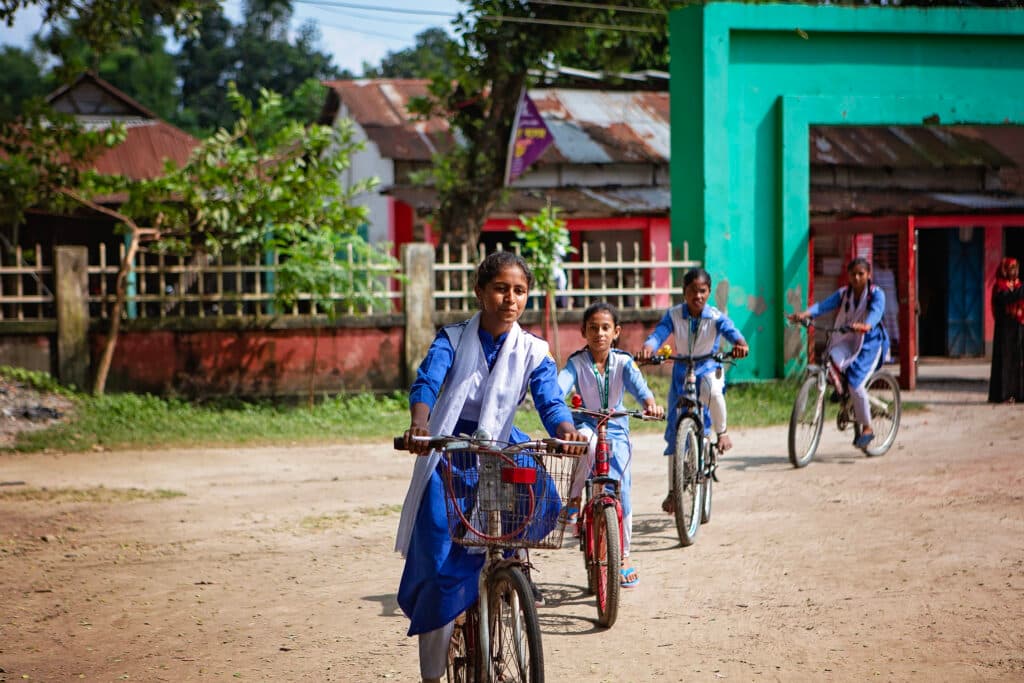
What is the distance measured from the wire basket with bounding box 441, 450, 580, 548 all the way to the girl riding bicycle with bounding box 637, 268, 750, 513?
402 centimetres

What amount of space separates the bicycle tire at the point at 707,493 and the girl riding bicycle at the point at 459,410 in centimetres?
327

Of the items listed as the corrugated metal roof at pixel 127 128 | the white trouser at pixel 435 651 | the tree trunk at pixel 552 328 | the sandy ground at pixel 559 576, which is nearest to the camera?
the white trouser at pixel 435 651

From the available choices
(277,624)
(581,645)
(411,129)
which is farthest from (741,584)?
(411,129)

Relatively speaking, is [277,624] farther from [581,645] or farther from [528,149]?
[528,149]

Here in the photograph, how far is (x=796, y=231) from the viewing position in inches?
563

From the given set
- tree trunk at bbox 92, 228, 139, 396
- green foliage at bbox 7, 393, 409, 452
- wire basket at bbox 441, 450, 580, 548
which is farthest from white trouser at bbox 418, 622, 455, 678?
tree trunk at bbox 92, 228, 139, 396

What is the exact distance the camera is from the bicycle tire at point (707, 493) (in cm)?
711

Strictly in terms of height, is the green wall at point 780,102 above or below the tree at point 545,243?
above

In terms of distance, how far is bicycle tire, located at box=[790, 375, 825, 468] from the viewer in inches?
364

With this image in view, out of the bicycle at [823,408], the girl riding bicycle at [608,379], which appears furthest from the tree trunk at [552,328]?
the girl riding bicycle at [608,379]

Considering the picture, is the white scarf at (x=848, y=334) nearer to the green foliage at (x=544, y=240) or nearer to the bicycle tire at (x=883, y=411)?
the bicycle tire at (x=883, y=411)

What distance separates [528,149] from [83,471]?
8412 millimetres

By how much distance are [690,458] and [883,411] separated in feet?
12.3

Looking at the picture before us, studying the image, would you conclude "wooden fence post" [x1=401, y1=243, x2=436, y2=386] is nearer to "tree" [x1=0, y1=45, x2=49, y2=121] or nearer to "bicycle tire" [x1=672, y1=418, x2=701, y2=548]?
"bicycle tire" [x1=672, y1=418, x2=701, y2=548]
